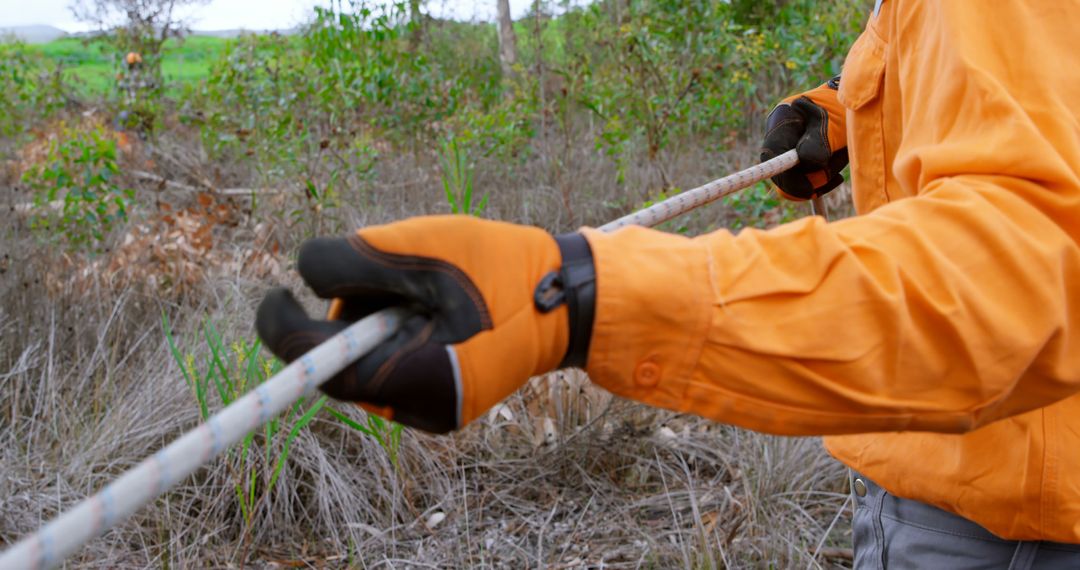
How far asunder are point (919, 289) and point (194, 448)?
670 millimetres

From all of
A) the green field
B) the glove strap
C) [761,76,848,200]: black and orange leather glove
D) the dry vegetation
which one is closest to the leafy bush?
the dry vegetation

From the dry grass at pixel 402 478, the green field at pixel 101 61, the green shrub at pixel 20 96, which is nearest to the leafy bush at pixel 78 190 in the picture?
the dry grass at pixel 402 478

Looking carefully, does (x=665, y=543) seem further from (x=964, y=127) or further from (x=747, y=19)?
(x=747, y=19)

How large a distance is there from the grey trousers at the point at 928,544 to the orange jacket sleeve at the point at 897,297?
1.37ft

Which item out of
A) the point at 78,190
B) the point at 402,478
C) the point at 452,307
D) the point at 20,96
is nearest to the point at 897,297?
the point at 452,307

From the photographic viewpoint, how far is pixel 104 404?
313cm

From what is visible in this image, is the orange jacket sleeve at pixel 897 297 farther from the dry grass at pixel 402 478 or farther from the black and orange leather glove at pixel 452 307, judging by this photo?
the dry grass at pixel 402 478

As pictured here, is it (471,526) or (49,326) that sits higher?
(49,326)

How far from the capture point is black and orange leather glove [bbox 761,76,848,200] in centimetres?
202

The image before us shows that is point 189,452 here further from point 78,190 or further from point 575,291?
point 78,190

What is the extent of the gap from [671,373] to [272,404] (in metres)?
0.38

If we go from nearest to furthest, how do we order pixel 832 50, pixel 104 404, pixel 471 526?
pixel 471 526, pixel 104 404, pixel 832 50

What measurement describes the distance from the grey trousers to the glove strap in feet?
2.49

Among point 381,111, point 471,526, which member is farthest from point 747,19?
point 471,526
